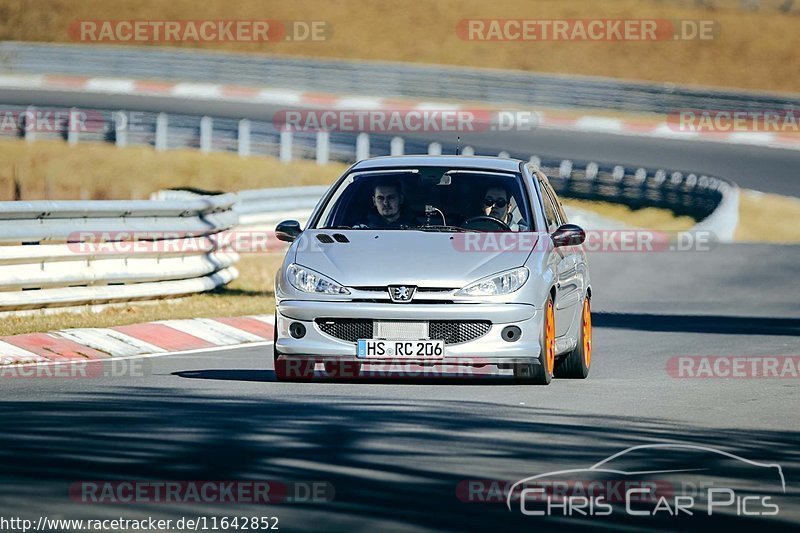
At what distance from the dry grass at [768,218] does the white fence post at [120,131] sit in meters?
13.4

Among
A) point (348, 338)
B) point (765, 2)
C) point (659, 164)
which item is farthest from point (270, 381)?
point (765, 2)

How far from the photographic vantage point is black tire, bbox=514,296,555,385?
11.0 metres

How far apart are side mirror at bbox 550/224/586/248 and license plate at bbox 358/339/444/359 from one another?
4.44ft

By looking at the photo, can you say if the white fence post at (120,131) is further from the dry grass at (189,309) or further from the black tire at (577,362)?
the black tire at (577,362)

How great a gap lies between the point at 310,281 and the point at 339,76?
38082mm

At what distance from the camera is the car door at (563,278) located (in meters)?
11.7

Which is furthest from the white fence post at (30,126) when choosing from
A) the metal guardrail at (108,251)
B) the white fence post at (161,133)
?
the metal guardrail at (108,251)

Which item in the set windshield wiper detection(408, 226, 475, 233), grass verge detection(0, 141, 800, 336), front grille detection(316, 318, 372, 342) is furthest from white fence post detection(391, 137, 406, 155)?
front grille detection(316, 318, 372, 342)

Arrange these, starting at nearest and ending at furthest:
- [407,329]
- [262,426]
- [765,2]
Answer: [262,426] < [407,329] < [765,2]

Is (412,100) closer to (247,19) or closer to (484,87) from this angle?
(484,87)

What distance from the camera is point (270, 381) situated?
11492 millimetres

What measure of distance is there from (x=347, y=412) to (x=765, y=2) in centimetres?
6661

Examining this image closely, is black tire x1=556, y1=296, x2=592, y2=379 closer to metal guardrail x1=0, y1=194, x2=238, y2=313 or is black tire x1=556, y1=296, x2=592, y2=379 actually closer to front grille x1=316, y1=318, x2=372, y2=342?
front grille x1=316, y1=318, x2=372, y2=342

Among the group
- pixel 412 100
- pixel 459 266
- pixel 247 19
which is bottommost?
pixel 459 266
